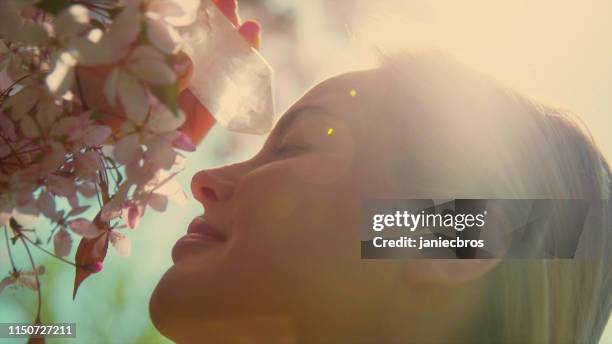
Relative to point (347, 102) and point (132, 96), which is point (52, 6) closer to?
point (132, 96)

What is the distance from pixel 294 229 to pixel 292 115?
21cm

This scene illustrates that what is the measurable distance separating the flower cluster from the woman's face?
0.45ft

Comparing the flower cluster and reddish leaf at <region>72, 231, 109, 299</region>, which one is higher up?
the flower cluster

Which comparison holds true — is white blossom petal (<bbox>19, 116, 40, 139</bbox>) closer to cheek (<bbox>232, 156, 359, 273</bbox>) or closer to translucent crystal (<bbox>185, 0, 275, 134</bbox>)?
translucent crystal (<bbox>185, 0, 275, 134</bbox>)

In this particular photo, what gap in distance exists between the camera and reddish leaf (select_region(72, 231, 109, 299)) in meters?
0.89

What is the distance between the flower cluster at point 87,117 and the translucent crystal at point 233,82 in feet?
0.24

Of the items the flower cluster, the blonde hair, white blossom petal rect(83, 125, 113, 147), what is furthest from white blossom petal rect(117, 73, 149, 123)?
the blonde hair

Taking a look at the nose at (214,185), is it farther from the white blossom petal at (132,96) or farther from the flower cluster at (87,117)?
the white blossom petal at (132,96)

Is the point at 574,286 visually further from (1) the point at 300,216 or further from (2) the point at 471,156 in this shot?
(1) the point at 300,216

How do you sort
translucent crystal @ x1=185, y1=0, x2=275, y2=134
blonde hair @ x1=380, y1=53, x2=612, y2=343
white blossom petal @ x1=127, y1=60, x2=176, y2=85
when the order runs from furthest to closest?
blonde hair @ x1=380, y1=53, x2=612, y2=343 → translucent crystal @ x1=185, y1=0, x2=275, y2=134 → white blossom petal @ x1=127, y1=60, x2=176, y2=85

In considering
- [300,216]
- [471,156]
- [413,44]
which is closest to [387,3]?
[413,44]

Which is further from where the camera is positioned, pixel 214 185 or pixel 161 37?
pixel 214 185

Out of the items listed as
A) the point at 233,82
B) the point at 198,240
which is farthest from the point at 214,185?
the point at 233,82

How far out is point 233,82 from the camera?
89 cm
